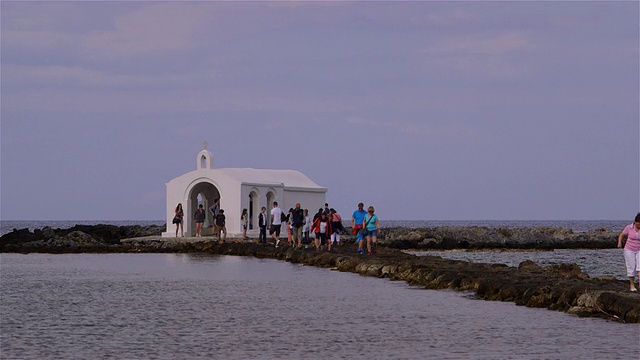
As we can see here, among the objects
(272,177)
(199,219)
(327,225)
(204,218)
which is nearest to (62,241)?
(204,218)

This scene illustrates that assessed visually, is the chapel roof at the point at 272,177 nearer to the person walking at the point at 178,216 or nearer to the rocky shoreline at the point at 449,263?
the person walking at the point at 178,216

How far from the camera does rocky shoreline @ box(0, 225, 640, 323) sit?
59.7ft

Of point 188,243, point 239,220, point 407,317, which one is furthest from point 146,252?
point 407,317

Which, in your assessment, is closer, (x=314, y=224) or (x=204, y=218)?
(x=314, y=224)

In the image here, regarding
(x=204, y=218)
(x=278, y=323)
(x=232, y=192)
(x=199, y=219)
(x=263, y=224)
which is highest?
(x=232, y=192)

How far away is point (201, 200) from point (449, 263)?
2331 centimetres

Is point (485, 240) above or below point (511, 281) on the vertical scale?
above

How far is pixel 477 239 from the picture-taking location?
6103 centimetres

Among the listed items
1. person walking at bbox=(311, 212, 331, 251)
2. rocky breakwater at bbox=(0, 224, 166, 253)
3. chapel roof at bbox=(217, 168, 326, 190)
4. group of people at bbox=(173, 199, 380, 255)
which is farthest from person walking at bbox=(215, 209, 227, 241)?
person walking at bbox=(311, 212, 331, 251)

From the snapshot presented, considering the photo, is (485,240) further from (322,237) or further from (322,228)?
(322,228)

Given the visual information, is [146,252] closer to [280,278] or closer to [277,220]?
[277,220]

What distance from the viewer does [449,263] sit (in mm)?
28938

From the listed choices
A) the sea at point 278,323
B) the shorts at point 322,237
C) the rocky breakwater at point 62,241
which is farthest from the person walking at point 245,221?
the sea at point 278,323

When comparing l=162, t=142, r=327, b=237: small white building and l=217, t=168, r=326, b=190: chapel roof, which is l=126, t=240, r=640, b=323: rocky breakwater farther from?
l=217, t=168, r=326, b=190: chapel roof
